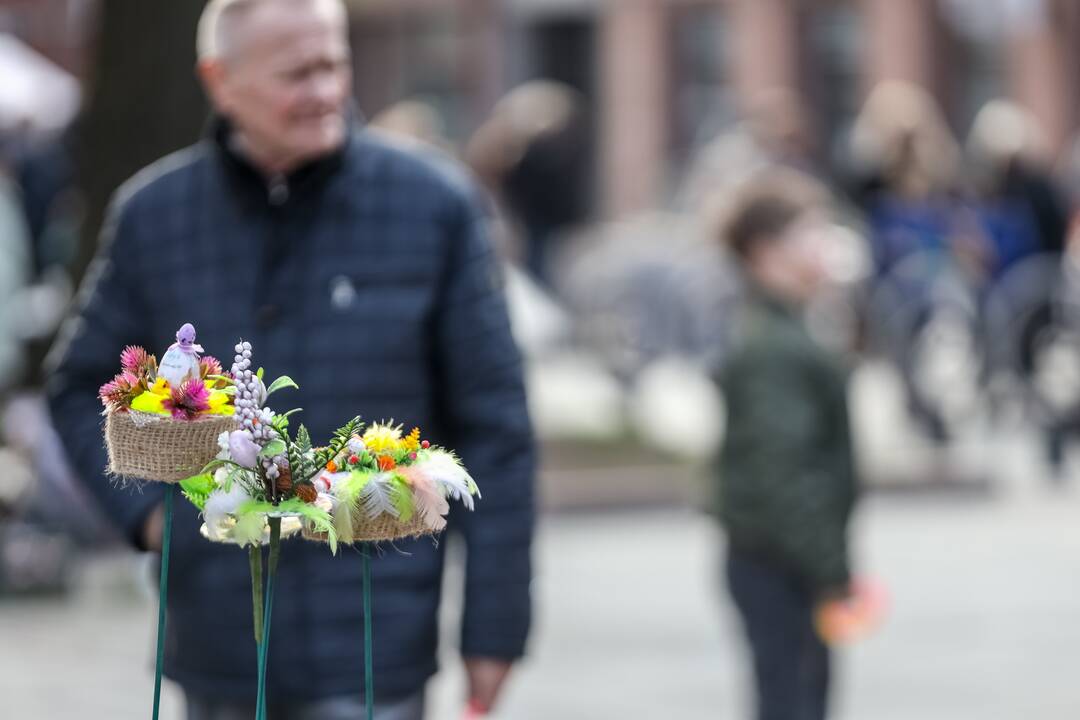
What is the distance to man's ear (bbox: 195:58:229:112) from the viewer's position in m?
4.05

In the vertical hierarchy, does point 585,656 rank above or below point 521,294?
below

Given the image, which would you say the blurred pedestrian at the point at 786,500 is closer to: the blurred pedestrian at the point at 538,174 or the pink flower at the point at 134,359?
the pink flower at the point at 134,359

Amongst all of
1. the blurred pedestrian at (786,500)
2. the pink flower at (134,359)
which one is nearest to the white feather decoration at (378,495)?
the pink flower at (134,359)

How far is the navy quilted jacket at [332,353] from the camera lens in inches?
154

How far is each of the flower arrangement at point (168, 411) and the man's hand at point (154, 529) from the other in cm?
100

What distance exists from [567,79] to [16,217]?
76.2 feet

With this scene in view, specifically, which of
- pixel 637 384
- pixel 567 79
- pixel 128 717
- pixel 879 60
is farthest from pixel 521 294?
A: pixel 567 79

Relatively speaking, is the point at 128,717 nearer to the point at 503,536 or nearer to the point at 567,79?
the point at 503,536

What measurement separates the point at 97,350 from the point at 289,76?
24.2 inches

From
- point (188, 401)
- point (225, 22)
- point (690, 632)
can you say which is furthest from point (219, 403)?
point (690, 632)

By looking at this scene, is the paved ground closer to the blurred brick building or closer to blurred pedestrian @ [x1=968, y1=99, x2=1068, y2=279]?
blurred pedestrian @ [x1=968, y1=99, x2=1068, y2=279]

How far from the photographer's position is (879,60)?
3191cm

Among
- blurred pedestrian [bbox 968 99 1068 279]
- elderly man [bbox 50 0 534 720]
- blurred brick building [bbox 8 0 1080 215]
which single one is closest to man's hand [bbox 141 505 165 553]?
elderly man [bbox 50 0 534 720]

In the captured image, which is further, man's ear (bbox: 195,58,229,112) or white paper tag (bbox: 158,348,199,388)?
man's ear (bbox: 195,58,229,112)
